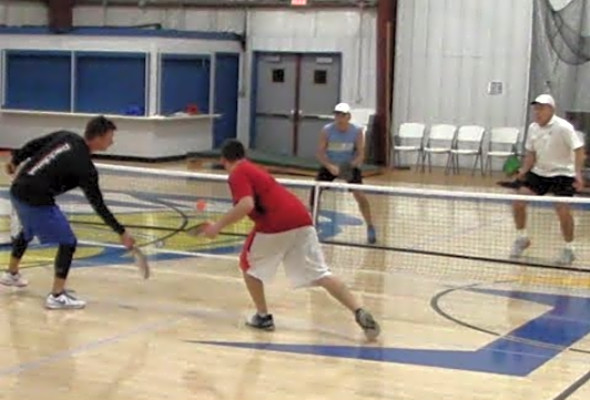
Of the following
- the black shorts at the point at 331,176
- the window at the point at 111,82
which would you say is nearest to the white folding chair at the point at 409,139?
the window at the point at 111,82

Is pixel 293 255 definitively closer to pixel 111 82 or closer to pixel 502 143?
pixel 502 143

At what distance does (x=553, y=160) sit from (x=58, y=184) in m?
6.22

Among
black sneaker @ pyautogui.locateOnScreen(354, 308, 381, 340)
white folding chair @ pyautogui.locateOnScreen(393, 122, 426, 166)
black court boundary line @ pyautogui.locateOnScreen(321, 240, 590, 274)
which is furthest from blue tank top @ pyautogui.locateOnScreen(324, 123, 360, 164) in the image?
white folding chair @ pyautogui.locateOnScreen(393, 122, 426, 166)

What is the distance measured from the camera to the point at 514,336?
10070 millimetres

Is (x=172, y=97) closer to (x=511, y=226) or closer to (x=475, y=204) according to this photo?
(x=475, y=204)

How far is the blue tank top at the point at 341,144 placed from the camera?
14.8 m

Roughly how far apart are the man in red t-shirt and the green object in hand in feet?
52.8

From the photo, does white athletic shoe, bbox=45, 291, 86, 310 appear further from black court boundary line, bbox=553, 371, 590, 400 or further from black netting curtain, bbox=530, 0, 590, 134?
black netting curtain, bbox=530, 0, 590, 134

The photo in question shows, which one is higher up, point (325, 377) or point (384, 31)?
point (384, 31)

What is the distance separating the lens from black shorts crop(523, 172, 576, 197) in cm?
1379

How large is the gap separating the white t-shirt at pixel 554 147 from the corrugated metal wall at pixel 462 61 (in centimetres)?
1286

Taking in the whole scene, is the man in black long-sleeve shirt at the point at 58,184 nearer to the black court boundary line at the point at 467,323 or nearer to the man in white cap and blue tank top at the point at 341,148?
the black court boundary line at the point at 467,323

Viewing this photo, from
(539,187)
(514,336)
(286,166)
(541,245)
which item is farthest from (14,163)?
→ (286,166)

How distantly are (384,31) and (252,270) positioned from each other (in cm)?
1847
